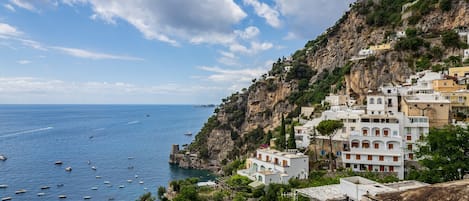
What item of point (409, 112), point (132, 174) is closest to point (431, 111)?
point (409, 112)

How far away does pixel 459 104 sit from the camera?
3209 cm

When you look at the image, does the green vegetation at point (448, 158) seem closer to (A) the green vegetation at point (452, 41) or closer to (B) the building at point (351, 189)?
(B) the building at point (351, 189)

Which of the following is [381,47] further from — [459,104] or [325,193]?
[325,193]

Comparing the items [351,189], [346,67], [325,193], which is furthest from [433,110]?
[346,67]

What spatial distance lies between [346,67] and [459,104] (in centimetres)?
2086

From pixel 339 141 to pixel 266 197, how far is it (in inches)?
373

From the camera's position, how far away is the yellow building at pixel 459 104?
31623mm

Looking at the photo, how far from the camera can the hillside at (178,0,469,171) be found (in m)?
46.8

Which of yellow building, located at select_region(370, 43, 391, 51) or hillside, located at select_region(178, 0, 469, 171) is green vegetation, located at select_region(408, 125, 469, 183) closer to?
hillside, located at select_region(178, 0, 469, 171)

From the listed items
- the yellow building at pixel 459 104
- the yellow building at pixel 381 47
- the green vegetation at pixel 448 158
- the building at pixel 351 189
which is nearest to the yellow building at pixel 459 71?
the yellow building at pixel 459 104

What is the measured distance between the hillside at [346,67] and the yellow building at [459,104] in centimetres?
1196

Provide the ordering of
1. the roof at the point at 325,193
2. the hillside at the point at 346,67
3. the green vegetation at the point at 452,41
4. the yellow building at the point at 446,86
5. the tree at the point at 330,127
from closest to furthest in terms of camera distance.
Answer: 1. the roof at the point at 325,193
2. the tree at the point at 330,127
3. the yellow building at the point at 446,86
4. the green vegetation at the point at 452,41
5. the hillside at the point at 346,67

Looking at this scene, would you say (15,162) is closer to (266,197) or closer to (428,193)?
(266,197)

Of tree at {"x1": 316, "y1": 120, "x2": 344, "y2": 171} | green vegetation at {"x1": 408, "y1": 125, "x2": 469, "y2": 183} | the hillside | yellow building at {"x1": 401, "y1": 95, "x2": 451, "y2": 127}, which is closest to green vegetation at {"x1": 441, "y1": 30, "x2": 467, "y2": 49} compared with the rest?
the hillside
